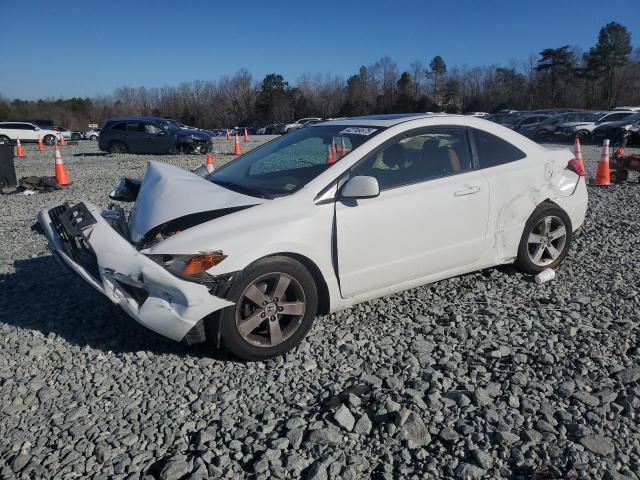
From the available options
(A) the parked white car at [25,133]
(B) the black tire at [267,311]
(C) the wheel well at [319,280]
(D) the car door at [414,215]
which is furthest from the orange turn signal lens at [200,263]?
(A) the parked white car at [25,133]

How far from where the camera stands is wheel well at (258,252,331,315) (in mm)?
3588

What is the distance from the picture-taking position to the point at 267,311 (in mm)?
3502

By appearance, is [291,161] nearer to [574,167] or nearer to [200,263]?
[200,263]

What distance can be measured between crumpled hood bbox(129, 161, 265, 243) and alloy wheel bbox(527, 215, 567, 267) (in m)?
2.67

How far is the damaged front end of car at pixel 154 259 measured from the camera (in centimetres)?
325

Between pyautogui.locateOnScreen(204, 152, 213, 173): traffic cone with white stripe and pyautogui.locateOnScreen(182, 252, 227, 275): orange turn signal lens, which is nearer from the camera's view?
pyautogui.locateOnScreen(182, 252, 227, 275): orange turn signal lens

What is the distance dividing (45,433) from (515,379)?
2684 millimetres

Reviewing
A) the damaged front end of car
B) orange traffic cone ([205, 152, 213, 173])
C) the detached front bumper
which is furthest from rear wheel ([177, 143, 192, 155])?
the detached front bumper

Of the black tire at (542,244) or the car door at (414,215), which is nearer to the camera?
the car door at (414,215)

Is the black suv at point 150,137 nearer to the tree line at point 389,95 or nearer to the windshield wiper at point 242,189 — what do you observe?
the windshield wiper at point 242,189

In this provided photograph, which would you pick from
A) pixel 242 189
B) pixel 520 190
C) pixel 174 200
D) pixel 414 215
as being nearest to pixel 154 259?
pixel 174 200

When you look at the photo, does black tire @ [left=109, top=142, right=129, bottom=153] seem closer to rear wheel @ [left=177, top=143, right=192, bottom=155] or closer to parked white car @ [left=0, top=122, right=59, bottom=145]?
rear wheel @ [left=177, top=143, right=192, bottom=155]

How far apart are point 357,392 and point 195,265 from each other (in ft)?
4.07

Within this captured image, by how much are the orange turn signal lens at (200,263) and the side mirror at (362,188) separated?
100 centimetres
